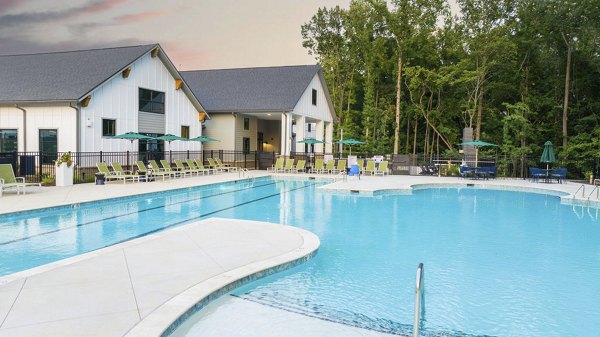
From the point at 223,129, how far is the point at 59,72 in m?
10.0

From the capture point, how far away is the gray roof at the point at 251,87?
26500mm

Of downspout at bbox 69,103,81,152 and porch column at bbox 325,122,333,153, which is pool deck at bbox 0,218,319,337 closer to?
downspout at bbox 69,103,81,152

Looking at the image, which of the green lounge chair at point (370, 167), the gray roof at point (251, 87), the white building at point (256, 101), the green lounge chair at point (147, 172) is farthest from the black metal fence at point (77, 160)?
the green lounge chair at point (370, 167)

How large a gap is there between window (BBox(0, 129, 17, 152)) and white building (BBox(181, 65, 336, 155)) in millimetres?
10968

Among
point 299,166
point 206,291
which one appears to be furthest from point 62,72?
point 206,291

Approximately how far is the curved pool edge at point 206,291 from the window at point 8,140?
1752 cm

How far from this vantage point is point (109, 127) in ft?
64.7

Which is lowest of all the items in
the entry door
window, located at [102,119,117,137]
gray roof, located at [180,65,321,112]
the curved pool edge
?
the curved pool edge

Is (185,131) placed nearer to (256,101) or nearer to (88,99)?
(256,101)

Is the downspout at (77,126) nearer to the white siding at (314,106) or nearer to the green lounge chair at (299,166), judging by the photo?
the green lounge chair at (299,166)

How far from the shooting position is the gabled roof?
1814 cm

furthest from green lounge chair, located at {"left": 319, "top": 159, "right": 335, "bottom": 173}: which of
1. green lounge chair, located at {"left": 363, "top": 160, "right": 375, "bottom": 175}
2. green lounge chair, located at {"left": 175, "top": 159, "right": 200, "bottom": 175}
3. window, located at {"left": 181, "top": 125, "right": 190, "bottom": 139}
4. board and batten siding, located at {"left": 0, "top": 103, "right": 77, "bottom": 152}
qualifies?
board and batten siding, located at {"left": 0, "top": 103, "right": 77, "bottom": 152}

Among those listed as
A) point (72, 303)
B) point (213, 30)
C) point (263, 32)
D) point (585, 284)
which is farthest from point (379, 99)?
point (72, 303)

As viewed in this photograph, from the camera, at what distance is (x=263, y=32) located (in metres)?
30.6
